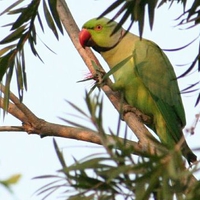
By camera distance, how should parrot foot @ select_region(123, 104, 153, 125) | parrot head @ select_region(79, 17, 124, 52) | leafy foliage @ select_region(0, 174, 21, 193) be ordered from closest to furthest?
leafy foliage @ select_region(0, 174, 21, 193) → parrot foot @ select_region(123, 104, 153, 125) → parrot head @ select_region(79, 17, 124, 52)

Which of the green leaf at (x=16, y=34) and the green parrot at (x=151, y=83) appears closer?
the green leaf at (x=16, y=34)

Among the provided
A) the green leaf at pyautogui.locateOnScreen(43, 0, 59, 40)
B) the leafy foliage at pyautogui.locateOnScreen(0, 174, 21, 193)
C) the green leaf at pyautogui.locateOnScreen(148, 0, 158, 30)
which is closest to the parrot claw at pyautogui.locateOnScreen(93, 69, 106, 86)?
the green leaf at pyautogui.locateOnScreen(43, 0, 59, 40)

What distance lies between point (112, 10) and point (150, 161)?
1.65 feet

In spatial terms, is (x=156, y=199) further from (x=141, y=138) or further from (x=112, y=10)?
A: (x=141, y=138)

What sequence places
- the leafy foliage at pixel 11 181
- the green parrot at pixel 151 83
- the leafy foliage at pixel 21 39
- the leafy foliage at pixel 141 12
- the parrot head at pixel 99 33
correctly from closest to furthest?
1. the leafy foliage at pixel 11 181
2. the leafy foliage at pixel 141 12
3. the leafy foliage at pixel 21 39
4. the green parrot at pixel 151 83
5. the parrot head at pixel 99 33

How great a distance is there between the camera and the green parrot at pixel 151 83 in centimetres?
304

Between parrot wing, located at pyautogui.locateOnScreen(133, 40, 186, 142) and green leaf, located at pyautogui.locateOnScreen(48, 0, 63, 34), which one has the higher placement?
green leaf, located at pyautogui.locateOnScreen(48, 0, 63, 34)

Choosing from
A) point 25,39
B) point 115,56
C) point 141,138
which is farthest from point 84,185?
point 115,56

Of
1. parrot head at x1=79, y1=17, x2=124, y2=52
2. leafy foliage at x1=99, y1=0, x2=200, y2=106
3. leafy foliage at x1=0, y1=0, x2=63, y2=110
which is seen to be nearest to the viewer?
leafy foliage at x1=99, y1=0, x2=200, y2=106

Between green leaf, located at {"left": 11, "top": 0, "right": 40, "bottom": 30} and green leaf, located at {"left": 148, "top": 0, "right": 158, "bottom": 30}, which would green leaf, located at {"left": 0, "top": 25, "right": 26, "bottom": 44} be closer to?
green leaf, located at {"left": 11, "top": 0, "right": 40, "bottom": 30}

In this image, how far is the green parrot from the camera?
9.97ft

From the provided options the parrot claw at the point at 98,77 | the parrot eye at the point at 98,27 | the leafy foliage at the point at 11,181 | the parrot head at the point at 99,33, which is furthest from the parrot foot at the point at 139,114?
the leafy foliage at the point at 11,181

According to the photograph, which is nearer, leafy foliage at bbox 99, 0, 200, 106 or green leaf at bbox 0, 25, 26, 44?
leafy foliage at bbox 99, 0, 200, 106

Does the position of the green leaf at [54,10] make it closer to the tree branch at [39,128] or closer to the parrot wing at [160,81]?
the tree branch at [39,128]
